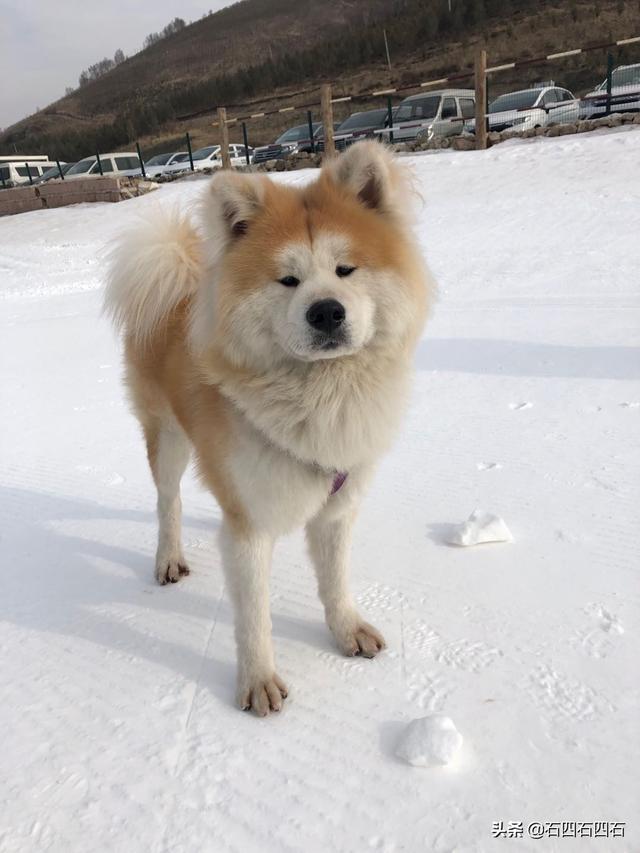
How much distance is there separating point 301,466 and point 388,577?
32.9 inches

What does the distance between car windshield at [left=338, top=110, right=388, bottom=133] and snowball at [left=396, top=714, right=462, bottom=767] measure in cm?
1618

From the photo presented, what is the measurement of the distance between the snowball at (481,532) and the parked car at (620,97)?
13.6 meters

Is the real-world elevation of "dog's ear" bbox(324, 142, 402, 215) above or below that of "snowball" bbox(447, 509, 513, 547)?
above

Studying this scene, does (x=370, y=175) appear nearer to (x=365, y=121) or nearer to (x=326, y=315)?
(x=326, y=315)

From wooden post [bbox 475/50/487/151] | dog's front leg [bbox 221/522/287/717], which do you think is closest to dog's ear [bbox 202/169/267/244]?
dog's front leg [bbox 221/522/287/717]

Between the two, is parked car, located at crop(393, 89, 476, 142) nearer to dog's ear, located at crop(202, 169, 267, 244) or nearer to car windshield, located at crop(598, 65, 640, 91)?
car windshield, located at crop(598, 65, 640, 91)

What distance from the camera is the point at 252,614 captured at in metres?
1.96

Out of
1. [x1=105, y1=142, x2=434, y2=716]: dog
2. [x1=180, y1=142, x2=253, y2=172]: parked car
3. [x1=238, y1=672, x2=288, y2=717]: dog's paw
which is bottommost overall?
[x1=238, y1=672, x2=288, y2=717]: dog's paw

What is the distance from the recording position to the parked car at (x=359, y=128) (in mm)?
14859

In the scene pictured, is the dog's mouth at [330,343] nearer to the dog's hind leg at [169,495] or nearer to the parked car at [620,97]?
Result: the dog's hind leg at [169,495]

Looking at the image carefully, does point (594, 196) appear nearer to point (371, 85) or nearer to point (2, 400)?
point (2, 400)

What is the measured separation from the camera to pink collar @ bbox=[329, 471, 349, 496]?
1.98 meters

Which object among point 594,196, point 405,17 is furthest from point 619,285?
point 405,17

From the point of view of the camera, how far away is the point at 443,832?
4.80ft
